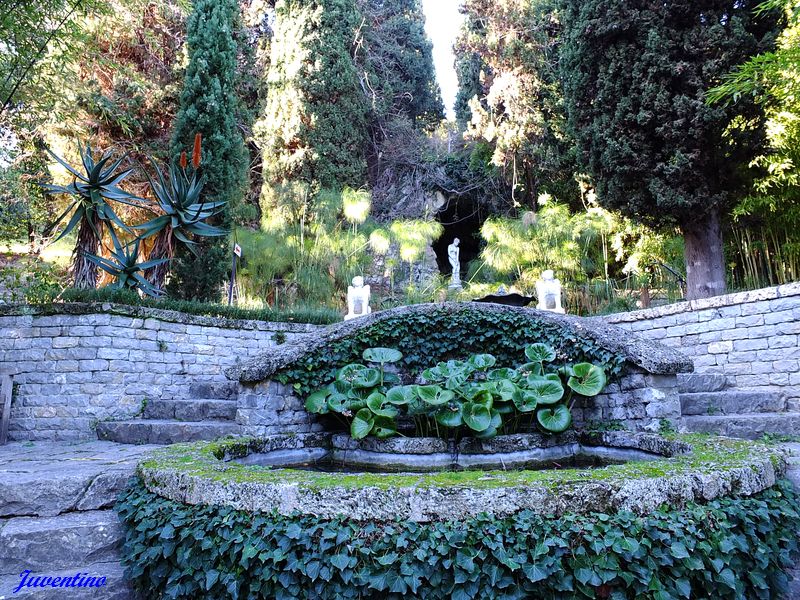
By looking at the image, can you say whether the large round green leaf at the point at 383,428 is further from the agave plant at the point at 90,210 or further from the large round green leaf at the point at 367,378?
the agave plant at the point at 90,210

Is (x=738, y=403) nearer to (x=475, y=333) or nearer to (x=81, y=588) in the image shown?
(x=475, y=333)

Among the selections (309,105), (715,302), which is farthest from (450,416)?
(309,105)

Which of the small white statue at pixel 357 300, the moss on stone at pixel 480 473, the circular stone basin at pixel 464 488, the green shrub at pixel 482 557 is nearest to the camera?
the green shrub at pixel 482 557

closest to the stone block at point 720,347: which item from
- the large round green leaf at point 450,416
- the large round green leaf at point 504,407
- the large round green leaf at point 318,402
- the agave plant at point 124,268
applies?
the large round green leaf at point 504,407

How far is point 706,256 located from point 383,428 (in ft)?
21.4

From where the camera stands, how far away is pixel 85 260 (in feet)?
23.1

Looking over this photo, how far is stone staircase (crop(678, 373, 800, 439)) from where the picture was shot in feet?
14.9

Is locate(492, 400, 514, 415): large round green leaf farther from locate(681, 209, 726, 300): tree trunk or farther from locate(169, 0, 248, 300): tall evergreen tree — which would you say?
locate(169, 0, 248, 300): tall evergreen tree

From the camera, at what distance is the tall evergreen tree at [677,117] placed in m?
7.80

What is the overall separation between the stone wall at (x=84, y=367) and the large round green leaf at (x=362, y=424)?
2.81m

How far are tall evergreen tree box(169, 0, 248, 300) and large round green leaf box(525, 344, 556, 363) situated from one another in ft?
20.4

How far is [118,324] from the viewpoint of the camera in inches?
246

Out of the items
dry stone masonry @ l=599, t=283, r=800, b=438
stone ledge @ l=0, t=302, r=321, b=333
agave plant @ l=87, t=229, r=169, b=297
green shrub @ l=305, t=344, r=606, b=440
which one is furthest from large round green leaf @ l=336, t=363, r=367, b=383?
agave plant @ l=87, t=229, r=169, b=297

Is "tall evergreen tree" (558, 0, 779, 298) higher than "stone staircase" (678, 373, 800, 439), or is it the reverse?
"tall evergreen tree" (558, 0, 779, 298)
